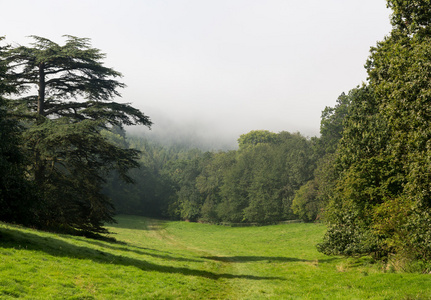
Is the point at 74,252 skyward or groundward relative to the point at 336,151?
groundward

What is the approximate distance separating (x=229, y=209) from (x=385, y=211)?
182 feet

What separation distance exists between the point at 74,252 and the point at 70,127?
9584 millimetres

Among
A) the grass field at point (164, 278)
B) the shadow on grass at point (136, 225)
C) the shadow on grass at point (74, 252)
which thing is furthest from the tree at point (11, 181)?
the shadow on grass at point (136, 225)

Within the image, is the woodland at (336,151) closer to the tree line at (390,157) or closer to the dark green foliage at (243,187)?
the tree line at (390,157)

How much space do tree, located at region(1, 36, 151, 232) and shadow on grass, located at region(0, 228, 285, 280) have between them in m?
6.05

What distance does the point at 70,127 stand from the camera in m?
22.8

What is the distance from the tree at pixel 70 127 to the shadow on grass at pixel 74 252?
6.05m

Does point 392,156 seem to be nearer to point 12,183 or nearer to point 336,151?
point 336,151

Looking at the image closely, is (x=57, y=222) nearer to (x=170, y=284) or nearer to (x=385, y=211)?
(x=170, y=284)

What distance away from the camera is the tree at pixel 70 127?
23.8m

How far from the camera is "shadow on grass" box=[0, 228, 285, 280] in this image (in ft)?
50.3

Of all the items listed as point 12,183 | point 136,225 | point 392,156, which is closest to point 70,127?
point 12,183

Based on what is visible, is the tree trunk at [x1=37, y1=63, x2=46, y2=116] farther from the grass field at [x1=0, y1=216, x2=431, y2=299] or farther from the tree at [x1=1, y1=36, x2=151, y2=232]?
the grass field at [x1=0, y1=216, x2=431, y2=299]

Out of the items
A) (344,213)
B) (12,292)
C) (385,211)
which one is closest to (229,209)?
(344,213)
